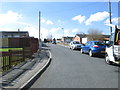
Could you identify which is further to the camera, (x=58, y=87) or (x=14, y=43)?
(x=14, y=43)

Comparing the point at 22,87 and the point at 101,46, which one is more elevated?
the point at 101,46

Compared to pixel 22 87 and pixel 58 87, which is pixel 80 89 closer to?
pixel 58 87

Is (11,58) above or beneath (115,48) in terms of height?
beneath

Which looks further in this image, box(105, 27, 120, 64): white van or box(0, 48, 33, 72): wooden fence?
box(105, 27, 120, 64): white van

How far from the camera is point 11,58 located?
905 centimetres

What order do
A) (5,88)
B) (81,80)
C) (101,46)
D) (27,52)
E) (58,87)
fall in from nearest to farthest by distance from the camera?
(5,88)
(58,87)
(81,80)
(27,52)
(101,46)

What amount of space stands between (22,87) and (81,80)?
254 cm

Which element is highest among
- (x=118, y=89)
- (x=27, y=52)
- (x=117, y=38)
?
(x=117, y=38)

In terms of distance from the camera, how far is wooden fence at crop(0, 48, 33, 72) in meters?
8.11

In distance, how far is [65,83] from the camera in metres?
5.90

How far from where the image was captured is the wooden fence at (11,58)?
811cm

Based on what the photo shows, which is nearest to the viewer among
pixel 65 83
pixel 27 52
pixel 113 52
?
pixel 65 83

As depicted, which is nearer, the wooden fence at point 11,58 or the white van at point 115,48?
the wooden fence at point 11,58

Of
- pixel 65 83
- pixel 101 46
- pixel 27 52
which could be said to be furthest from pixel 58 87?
pixel 101 46
